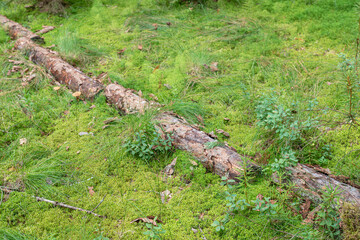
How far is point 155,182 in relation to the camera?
273 centimetres

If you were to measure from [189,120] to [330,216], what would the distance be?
5.96ft

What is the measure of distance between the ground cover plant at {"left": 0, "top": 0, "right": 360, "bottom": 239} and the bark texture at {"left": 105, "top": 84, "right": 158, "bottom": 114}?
0.15 meters

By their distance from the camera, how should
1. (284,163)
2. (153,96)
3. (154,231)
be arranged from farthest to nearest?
(153,96) < (284,163) < (154,231)

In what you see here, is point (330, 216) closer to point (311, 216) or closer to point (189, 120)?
point (311, 216)

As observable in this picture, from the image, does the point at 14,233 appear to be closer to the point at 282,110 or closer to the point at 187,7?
the point at 282,110

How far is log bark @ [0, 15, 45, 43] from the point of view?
5.57m

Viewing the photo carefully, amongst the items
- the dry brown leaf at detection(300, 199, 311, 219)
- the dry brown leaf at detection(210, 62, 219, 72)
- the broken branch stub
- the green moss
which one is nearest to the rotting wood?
the dry brown leaf at detection(210, 62, 219, 72)

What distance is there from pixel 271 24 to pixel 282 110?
337 cm

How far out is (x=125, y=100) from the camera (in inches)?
142

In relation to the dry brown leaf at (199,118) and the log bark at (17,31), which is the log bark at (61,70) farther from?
the dry brown leaf at (199,118)

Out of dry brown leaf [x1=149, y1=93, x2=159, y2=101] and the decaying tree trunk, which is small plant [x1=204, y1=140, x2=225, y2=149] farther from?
dry brown leaf [x1=149, y1=93, x2=159, y2=101]

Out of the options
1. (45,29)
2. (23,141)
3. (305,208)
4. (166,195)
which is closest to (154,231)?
(166,195)

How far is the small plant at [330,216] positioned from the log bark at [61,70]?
316 cm

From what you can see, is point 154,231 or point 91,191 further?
point 91,191
